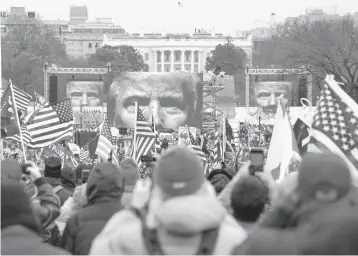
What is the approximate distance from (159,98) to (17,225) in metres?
52.4

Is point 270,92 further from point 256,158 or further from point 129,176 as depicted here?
point 129,176

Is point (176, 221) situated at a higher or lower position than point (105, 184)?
higher

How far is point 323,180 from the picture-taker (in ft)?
13.9

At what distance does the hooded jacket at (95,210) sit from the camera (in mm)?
6273

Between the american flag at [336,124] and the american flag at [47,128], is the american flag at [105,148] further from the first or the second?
the american flag at [336,124]

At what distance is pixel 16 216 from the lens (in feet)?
15.7

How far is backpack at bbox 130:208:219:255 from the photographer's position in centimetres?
458

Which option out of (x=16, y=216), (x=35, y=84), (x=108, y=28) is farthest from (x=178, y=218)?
(x=108, y=28)

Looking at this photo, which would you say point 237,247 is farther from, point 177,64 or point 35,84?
point 177,64

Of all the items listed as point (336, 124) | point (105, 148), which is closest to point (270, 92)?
point (105, 148)

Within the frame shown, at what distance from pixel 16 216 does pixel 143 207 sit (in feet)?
1.74

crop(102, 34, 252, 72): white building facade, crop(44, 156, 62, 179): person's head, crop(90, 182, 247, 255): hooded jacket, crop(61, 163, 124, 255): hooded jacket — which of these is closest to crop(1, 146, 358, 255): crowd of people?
crop(90, 182, 247, 255): hooded jacket

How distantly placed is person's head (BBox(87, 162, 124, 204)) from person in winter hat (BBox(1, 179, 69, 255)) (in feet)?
4.62

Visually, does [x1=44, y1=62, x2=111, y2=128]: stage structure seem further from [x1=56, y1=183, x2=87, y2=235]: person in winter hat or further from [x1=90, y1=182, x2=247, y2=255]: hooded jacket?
[x1=90, y1=182, x2=247, y2=255]: hooded jacket
